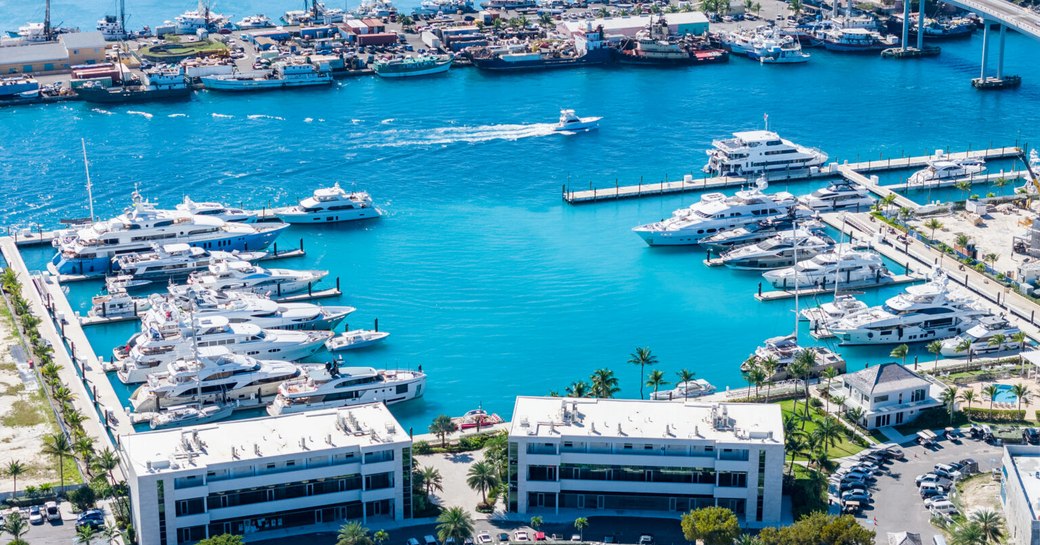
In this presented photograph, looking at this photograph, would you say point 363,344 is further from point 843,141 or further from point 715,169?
point 843,141

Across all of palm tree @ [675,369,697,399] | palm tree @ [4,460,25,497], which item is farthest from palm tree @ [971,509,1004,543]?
palm tree @ [4,460,25,497]

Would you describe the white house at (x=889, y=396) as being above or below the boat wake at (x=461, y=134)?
below

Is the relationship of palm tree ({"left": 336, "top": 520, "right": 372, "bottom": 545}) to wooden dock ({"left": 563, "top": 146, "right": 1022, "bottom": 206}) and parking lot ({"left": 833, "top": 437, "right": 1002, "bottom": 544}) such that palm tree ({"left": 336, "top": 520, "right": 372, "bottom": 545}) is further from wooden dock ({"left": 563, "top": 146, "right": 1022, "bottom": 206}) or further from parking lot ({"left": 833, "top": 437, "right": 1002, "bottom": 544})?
wooden dock ({"left": 563, "top": 146, "right": 1022, "bottom": 206})

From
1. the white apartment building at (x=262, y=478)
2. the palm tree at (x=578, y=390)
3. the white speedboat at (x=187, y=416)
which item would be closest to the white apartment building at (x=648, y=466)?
the white apartment building at (x=262, y=478)

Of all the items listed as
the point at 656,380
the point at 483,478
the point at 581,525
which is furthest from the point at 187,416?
the point at 656,380

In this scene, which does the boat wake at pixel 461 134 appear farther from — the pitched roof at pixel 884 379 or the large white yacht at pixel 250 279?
the pitched roof at pixel 884 379

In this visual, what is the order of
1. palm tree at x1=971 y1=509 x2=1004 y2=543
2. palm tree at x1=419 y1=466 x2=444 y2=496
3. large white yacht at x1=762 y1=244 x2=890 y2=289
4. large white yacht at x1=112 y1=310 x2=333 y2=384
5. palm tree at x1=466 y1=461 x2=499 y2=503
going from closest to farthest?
palm tree at x1=971 y1=509 x2=1004 y2=543 < palm tree at x1=466 y1=461 x2=499 y2=503 < palm tree at x1=419 y1=466 x2=444 y2=496 < large white yacht at x1=112 y1=310 x2=333 y2=384 < large white yacht at x1=762 y1=244 x2=890 y2=289

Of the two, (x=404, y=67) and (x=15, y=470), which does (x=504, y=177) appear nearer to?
(x=404, y=67)
